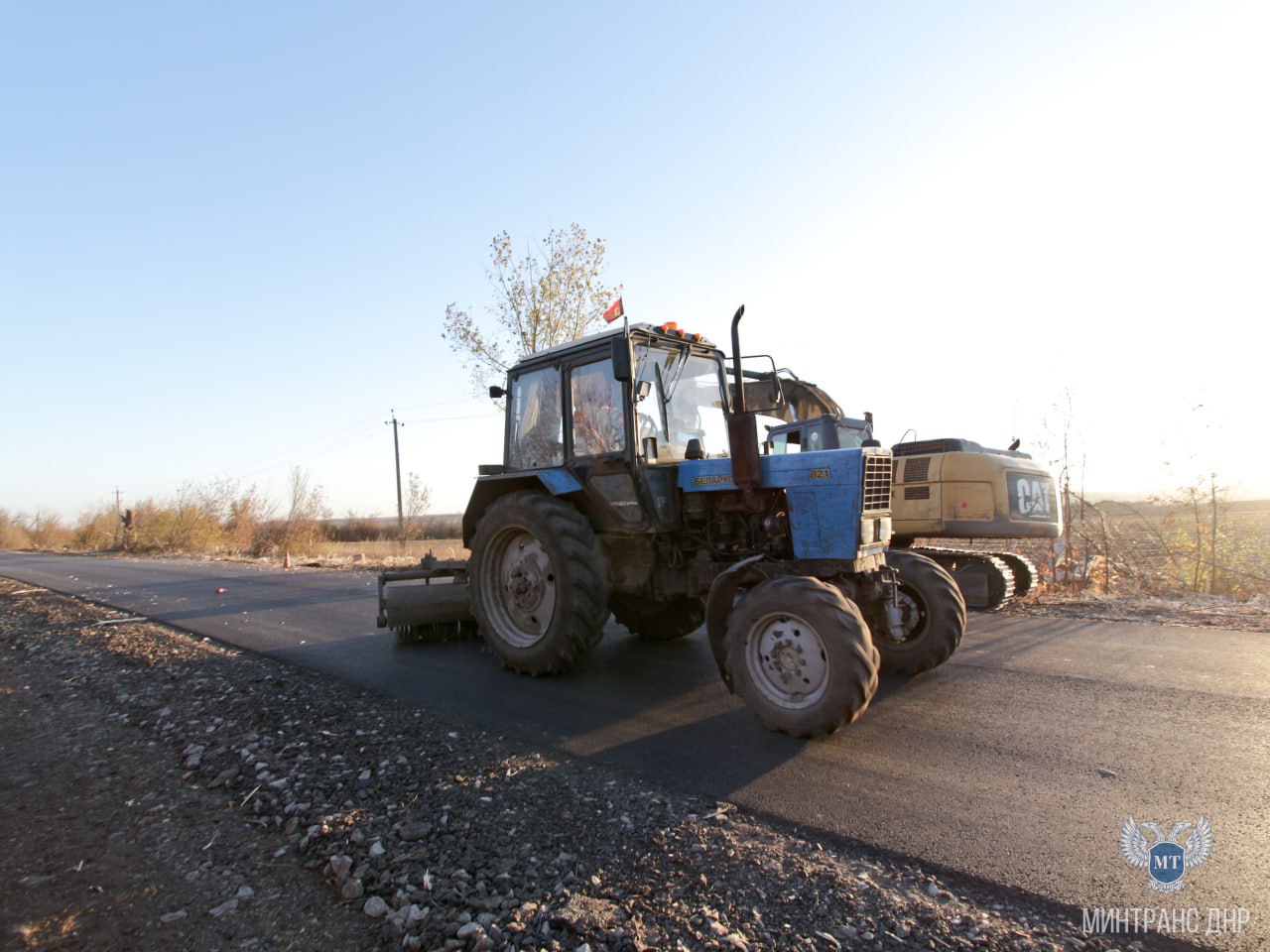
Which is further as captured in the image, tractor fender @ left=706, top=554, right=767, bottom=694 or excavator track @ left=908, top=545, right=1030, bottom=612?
excavator track @ left=908, top=545, right=1030, bottom=612

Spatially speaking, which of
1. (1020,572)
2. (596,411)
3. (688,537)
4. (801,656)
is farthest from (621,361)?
(1020,572)

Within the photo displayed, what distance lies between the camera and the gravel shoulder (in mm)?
2182

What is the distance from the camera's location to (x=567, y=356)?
19.4 feet

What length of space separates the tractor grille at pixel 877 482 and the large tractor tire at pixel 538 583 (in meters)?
2.02

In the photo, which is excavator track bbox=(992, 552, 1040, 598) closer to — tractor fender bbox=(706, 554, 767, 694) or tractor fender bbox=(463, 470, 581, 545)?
tractor fender bbox=(706, 554, 767, 694)

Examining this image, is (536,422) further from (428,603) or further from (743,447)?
(743,447)

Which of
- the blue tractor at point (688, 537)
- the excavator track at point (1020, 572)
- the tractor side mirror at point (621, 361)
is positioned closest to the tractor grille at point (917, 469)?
the excavator track at point (1020, 572)

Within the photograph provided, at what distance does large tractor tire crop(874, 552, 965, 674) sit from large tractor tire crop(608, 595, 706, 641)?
5.98 ft

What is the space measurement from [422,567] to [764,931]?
5.88 m

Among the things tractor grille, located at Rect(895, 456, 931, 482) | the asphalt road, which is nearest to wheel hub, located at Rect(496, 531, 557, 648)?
the asphalt road

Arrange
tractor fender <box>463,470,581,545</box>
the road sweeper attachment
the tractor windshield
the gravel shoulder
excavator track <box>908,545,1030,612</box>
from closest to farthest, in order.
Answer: the gravel shoulder, the tractor windshield, tractor fender <box>463,470,581,545</box>, the road sweeper attachment, excavator track <box>908,545,1030,612</box>

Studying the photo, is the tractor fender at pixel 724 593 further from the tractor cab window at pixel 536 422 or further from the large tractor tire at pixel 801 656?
the tractor cab window at pixel 536 422

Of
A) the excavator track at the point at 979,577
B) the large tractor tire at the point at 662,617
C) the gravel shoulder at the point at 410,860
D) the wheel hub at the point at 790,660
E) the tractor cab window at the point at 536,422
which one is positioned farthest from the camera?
the excavator track at the point at 979,577

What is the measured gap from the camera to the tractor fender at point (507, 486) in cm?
566
